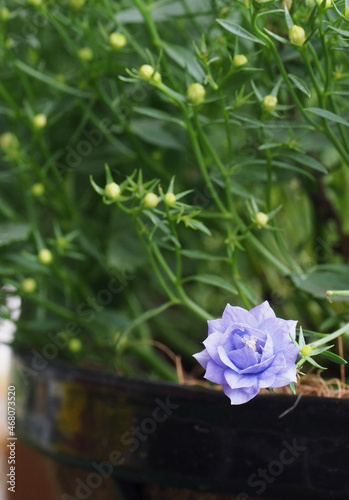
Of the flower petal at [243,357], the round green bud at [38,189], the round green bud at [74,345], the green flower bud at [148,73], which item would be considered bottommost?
the round green bud at [74,345]

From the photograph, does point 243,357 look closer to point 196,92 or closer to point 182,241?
point 196,92

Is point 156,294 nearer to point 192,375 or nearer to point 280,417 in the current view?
point 192,375

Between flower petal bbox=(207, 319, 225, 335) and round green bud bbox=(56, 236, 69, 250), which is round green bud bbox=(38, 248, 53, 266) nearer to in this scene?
round green bud bbox=(56, 236, 69, 250)

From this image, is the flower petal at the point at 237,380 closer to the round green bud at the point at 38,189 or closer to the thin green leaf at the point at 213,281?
the thin green leaf at the point at 213,281

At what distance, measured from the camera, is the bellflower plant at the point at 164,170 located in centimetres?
30

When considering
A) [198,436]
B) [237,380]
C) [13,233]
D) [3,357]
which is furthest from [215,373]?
[3,357]

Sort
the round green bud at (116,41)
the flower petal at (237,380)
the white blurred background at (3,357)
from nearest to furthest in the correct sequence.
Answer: the flower petal at (237,380)
the round green bud at (116,41)
the white blurred background at (3,357)

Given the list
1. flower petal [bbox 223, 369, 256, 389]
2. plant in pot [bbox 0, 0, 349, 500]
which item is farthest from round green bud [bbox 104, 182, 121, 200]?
flower petal [bbox 223, 369, 256, 389]

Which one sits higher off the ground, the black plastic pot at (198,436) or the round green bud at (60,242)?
the round green bud at (60,242)

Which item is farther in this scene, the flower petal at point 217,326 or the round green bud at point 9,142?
the round green bud at point 9,142

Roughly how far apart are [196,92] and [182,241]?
0.55 ft

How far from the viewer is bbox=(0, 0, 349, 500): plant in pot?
282mm

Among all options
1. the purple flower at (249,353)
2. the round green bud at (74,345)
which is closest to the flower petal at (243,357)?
the purple flower at (249,353)

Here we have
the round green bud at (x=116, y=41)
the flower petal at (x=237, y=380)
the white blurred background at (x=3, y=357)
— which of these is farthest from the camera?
the white blurred background at (x=3, y=357)
